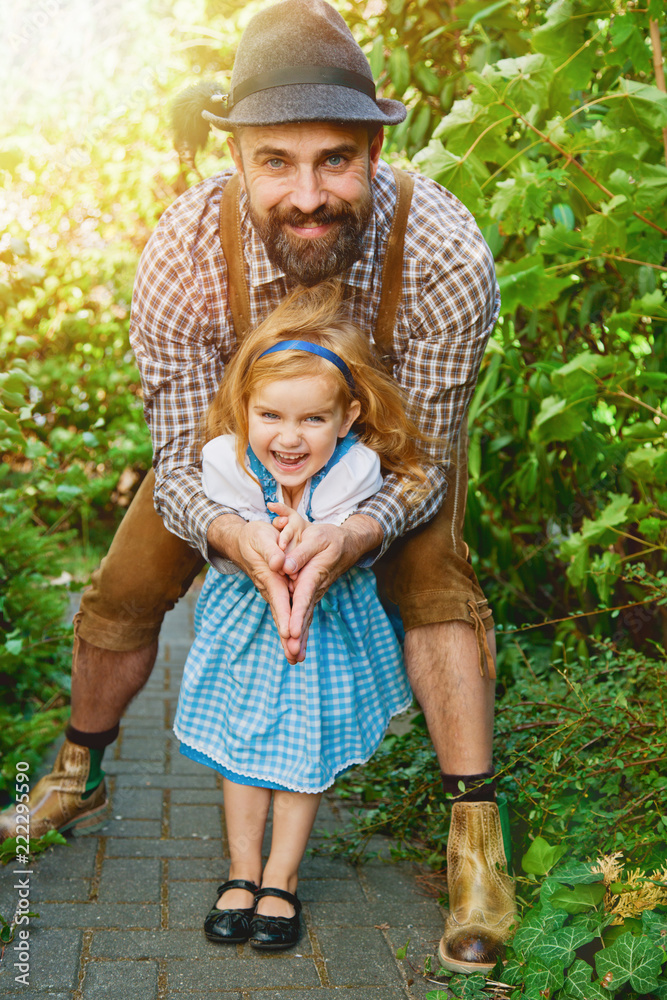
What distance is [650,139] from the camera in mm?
2211

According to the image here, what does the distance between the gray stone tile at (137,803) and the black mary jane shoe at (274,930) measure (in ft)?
2.20

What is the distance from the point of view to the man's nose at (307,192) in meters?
2.00

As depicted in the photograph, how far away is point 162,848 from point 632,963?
48.6 inches

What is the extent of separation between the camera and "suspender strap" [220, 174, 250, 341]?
218 centimetres

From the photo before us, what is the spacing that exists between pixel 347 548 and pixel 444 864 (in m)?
0.94

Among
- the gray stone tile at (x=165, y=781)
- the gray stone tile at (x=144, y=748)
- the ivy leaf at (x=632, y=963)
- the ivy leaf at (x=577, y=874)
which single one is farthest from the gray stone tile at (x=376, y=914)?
the gray stone tile at (x=144, y=748)

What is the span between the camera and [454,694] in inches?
79.8

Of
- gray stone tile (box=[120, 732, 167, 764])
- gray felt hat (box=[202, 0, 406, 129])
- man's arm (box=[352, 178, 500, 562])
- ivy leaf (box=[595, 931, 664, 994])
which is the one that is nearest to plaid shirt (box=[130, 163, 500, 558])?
man's arm (box=[352, 178, 500, 562])

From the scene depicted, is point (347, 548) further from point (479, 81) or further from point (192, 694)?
point (479, 81)

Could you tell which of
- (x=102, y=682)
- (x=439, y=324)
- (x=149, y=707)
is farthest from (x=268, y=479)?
(x=149, y=707)

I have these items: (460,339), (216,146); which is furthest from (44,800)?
(216,146)

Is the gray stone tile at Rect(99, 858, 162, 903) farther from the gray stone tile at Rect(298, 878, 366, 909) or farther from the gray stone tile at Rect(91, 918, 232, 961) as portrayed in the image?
the gray stone tile at Rect(298, 878, 366, 909)

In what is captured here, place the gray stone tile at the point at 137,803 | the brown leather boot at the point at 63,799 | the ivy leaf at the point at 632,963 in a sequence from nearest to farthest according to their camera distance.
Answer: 1. the ivy leaf at the point at 632,963
2. the brown leather boot at the point at 63,799
3. the gray stone tile at the point at 137,803

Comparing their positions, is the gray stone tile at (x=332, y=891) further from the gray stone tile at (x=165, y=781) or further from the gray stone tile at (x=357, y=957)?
the gray stone tile at (x=165, y=781)
